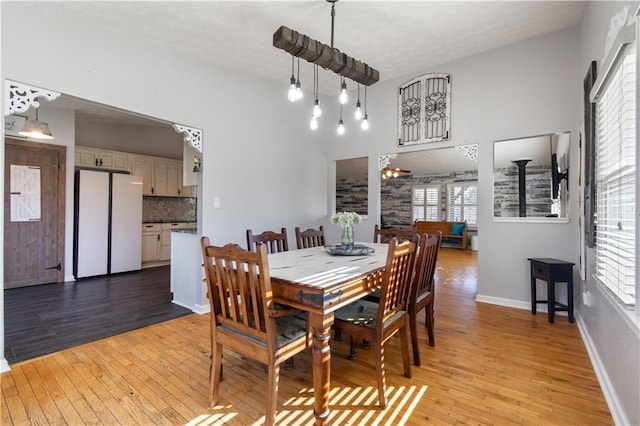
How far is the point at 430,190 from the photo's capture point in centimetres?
Result: 991

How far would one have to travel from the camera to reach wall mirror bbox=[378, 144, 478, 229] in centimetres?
866

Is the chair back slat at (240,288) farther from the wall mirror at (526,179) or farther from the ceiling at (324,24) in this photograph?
→ the wall mirror at (526,179)

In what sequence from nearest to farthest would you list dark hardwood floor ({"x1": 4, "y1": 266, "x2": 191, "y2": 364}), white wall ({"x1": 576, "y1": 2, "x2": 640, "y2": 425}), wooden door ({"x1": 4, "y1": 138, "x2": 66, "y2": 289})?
white wall ({"x1": 576, "y1": 2, "x2": 640, "y2": 425}), dark hardwood floor ({"x1": 4, "y1": 266, "x2": 191, "y2": 364}), wooden door ({"x1": 4, "y1": 138, "x2": 66, "y2": 289})

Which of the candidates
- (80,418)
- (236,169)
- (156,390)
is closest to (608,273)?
(156,390)

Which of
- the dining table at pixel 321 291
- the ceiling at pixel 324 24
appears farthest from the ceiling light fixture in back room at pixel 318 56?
the dining table at pixel 321 291

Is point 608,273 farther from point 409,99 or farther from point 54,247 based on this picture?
point 54,247

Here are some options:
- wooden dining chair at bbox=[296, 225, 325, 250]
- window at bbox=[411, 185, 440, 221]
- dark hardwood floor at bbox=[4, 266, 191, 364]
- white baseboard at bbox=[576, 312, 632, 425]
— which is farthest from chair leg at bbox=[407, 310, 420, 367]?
window at bbox=[411, 185, 440, 221]

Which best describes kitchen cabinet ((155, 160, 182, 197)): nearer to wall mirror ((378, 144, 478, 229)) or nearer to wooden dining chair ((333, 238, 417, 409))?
wall mirror ((378, 144, 478, 229))

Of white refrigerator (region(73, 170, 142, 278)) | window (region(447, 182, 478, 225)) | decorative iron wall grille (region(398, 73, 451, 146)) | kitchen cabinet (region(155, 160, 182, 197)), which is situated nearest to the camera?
decorative iron wall grille (region(398, 73, 451, 146))

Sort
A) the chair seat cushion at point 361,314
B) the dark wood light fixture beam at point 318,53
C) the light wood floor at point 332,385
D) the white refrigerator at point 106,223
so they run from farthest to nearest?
the white refrigerator at point 106,223 < the dark wood light fixture beam at point 318,53 < the chair seat cushion at point 361,314 < the light wood floor at point 332,385

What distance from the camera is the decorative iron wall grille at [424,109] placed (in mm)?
3980

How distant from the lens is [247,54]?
346 cm

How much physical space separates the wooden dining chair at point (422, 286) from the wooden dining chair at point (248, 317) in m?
0.87

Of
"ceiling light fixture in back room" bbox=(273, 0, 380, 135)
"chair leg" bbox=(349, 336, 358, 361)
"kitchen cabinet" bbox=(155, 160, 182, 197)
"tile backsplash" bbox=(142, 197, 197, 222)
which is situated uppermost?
"ceiling light fixture in back room" bbox=(273, 0, 380, 135)
